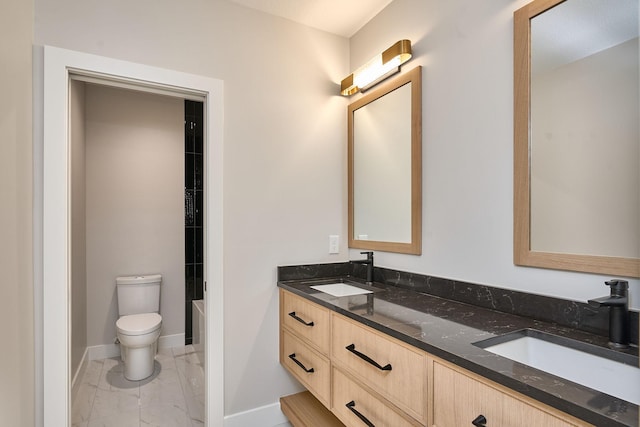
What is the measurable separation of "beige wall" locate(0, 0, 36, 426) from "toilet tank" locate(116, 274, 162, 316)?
160 cm

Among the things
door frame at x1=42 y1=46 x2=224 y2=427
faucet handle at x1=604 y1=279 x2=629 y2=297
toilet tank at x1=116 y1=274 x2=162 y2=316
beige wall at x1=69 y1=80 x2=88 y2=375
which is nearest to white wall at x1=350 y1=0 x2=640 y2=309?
faucet handle at x1=604 y1=279 x2=629 y2=297

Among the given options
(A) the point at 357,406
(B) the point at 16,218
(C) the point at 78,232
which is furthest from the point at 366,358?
(C) the point at 78,232

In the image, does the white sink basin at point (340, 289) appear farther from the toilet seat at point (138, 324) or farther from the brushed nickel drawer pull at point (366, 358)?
the toilet seat at point (138, 324)

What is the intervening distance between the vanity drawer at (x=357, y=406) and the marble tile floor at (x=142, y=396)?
1.18 metres

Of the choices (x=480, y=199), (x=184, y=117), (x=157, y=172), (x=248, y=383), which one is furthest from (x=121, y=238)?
(x=480, y=199)

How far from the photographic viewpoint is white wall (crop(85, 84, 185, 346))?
309 centimetres

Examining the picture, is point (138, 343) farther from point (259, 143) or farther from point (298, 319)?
point (259, 143)

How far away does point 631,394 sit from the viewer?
90 centimetres

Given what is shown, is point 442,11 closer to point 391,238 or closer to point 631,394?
point 391,238

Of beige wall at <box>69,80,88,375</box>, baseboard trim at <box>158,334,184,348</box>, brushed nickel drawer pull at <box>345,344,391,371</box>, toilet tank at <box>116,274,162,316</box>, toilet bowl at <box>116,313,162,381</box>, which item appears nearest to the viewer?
brushed nickel drawer pull at <box>345,344,391,371</box>

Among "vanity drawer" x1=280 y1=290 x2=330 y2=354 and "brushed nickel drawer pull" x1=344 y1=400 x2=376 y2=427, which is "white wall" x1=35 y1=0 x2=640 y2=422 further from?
"brushed nickel drawer pull" x1=344 y1=400 x2=376 y2=427

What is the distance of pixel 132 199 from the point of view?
324 cm

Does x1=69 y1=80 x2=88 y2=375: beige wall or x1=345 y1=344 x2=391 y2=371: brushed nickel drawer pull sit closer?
x1=345 y1=344 x2=391 y2=371: brushed nickel drawer pull

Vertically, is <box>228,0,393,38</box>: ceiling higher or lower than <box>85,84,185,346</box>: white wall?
higher
